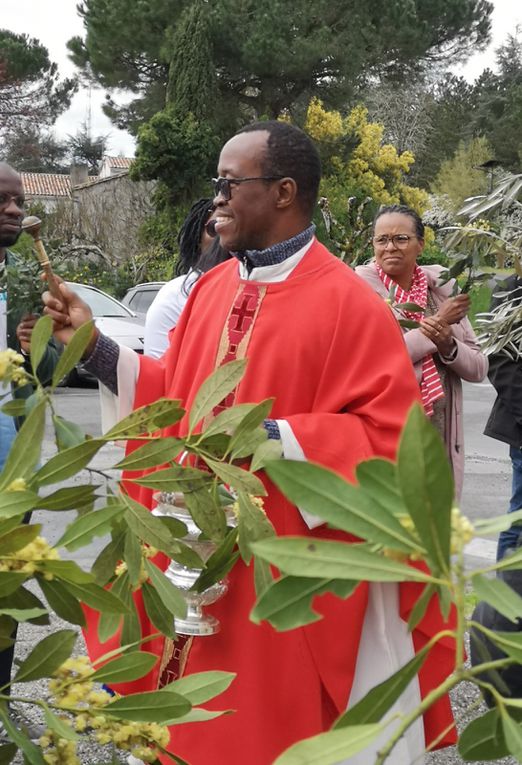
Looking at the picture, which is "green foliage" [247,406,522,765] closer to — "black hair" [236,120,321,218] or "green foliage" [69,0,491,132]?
"black hair" [236,120,321,218]

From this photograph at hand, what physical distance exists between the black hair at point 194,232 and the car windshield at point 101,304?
356 inches

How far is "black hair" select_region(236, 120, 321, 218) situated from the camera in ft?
7.99

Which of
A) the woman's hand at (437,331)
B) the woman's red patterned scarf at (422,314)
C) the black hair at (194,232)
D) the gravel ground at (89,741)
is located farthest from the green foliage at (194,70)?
the woman's hand at (437,331)

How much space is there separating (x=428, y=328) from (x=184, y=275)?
93 centimetres

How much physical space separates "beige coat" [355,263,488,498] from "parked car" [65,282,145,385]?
828cm

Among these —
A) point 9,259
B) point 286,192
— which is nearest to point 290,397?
point 286,192

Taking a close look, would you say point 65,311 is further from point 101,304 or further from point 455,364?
point 101,304

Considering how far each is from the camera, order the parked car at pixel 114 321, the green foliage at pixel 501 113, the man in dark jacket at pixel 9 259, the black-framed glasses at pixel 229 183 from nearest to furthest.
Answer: the black-framed glasses at pixel 229 183 → the man in dark jacket at pixel 9 259 → the parked car at pixel 114 321 → the green foliage at pixel 501 113

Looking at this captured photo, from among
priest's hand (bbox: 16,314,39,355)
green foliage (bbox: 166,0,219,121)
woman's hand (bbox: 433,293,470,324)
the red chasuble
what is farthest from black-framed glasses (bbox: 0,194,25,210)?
green foliage (bbox: 166,0,219,121)

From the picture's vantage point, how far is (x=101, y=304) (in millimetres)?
13664

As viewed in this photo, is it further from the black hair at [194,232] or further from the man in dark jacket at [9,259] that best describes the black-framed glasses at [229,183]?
the black hair at [194,232]

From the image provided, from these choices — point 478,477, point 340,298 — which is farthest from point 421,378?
point 478,477

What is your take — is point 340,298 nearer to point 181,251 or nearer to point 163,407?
point 163,407

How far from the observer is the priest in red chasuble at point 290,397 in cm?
226
